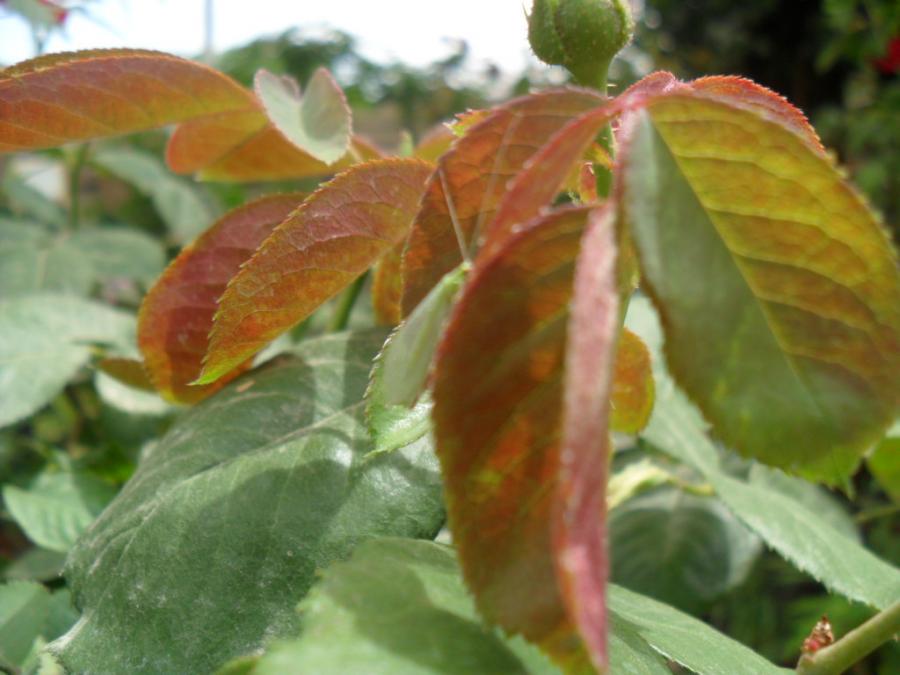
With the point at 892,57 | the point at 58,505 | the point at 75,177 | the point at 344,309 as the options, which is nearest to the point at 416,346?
the point at 344,309

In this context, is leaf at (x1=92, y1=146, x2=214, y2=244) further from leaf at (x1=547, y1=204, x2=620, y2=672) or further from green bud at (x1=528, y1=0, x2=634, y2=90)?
leaf at (x1=547, y1=204, x2=620, y2=672)

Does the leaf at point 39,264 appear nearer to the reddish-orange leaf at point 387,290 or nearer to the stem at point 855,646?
the reddish-orange leaf at point 387,290

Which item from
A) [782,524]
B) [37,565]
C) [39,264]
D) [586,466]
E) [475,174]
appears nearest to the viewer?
[586,466]

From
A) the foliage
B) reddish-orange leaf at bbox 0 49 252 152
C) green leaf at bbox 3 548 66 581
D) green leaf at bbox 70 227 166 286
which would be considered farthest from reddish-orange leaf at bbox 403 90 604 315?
green leaf at bbox 70 227 166 286

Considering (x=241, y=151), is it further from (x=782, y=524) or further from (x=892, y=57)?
(x=892, y=57)

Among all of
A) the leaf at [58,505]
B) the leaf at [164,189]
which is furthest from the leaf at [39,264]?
the leaf at [58,505]

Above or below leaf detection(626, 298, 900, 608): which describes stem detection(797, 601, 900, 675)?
above
